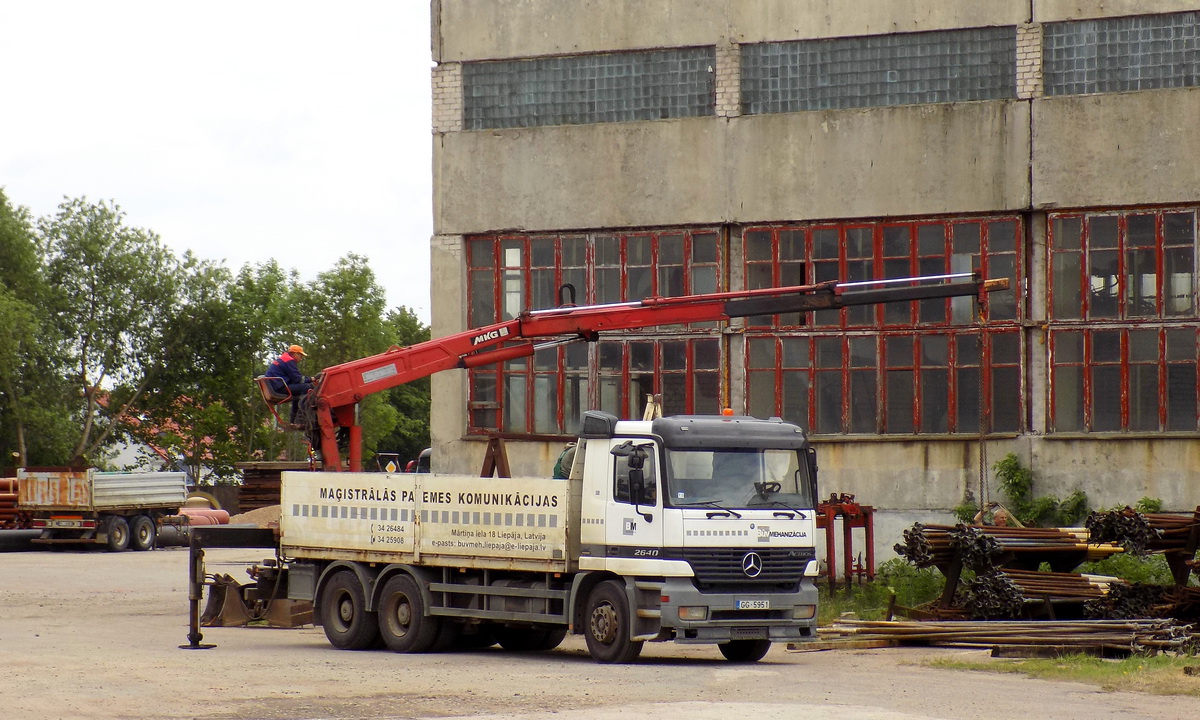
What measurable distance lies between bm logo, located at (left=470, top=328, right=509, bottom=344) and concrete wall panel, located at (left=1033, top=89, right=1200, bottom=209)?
11.6 metres

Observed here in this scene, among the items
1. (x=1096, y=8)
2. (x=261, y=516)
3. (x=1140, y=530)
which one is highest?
(x=1096, y=8)

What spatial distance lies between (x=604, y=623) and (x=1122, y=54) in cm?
1606

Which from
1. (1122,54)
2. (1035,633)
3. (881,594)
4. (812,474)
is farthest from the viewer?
(1122,54)

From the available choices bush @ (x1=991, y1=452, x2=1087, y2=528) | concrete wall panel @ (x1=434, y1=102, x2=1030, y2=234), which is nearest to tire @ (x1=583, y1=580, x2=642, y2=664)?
bush @ (x1=991, y1=452, x2=1087, y2=528)

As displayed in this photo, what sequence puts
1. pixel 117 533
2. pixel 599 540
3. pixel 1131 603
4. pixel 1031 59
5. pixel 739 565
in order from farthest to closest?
pixel 117 533 < pixel 1031 59 < pixel 1131 603 < pixel 599 540 < pixel 739 565

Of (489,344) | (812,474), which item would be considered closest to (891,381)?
(489,344)

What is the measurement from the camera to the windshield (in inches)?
656

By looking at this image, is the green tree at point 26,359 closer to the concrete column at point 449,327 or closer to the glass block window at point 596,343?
the concrete column at point 449,327

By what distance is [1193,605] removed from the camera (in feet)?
61.5

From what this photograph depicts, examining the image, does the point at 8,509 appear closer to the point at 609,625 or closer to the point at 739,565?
the point at 609,625

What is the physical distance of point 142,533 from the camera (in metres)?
41.5

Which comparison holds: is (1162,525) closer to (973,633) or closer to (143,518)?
(973,633)

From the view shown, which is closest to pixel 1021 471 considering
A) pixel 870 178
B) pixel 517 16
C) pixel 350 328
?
pixel 870 178

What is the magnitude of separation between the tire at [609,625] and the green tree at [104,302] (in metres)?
51.9
